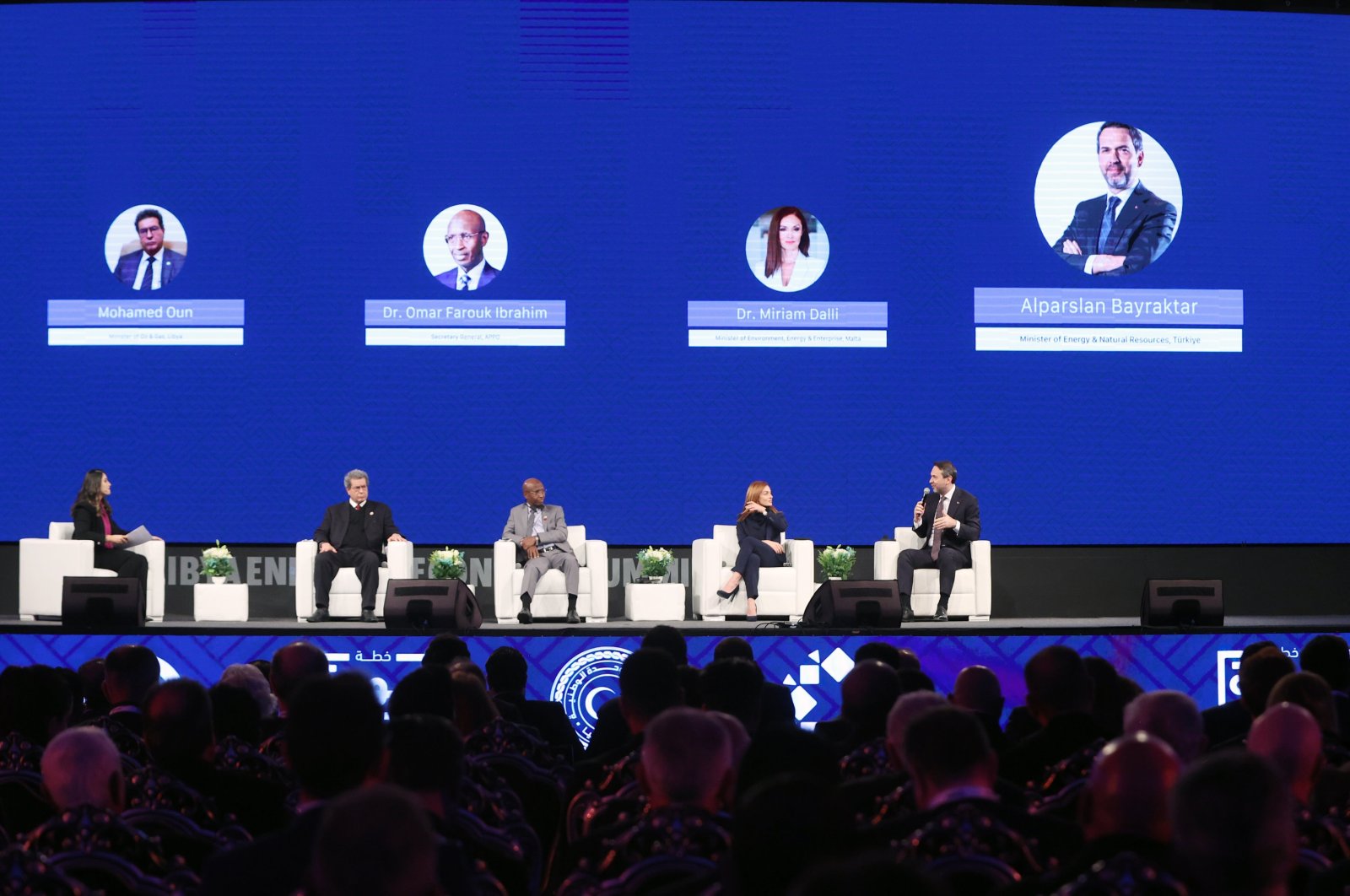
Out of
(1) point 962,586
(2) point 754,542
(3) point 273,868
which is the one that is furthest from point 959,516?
(3) point 273,868

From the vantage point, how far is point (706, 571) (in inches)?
427

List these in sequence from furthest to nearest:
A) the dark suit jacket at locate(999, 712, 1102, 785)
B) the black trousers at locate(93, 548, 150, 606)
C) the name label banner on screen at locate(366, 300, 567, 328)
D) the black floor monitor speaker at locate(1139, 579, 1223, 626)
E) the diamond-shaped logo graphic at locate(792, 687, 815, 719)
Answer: the name label banner on screen at locate(366, 300, 567, 328) < the black trousers at locate(93, 548, 150, 606) < the black floor monitor speaker at locate(1139, 579, 1223, 626) < the diamond-shaped logo graphic at locate(792, 687, 815, 719) < the dark suit jacket at locate(999, 712, 1102, 785)

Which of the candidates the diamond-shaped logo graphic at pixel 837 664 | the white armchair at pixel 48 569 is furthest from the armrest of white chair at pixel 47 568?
the diamond-shaped logo graphic at pixel 837 664

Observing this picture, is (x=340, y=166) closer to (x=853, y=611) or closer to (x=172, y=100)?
(x=172, y=100)

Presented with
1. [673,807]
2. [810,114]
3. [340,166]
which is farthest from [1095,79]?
[673,807]

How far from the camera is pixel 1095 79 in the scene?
38.7 feet

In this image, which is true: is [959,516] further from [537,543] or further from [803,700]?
[537,543]

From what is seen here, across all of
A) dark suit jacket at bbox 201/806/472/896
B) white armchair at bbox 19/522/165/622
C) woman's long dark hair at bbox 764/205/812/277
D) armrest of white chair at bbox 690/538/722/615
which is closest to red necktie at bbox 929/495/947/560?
armrest of white chair at bbox 690/538/722/615

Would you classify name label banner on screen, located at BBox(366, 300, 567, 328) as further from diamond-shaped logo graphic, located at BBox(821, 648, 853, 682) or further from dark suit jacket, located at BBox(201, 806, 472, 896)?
dark suit jacket, located at BBox(201, 806, 472, 896)

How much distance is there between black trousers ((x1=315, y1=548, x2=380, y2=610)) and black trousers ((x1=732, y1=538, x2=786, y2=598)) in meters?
2.52

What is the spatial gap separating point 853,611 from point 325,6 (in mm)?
6109

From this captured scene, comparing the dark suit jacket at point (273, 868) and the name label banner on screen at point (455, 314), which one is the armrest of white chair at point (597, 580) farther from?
the dark suit jacket at point (273, 868)

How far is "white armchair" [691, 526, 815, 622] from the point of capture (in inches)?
421

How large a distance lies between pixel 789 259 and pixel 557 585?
10.1ft
